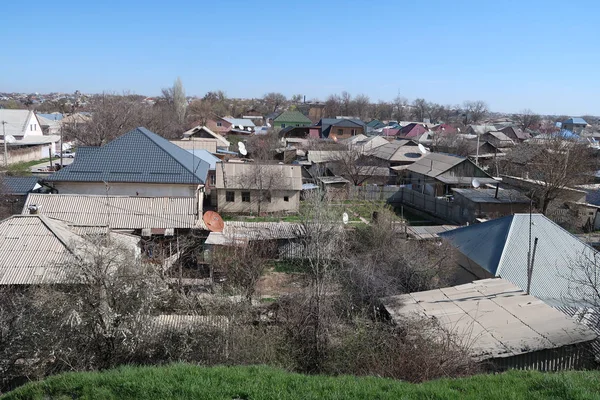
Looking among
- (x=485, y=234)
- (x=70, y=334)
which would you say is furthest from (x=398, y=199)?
(x=70, y=334)

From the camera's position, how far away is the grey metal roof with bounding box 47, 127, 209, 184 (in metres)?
21.2

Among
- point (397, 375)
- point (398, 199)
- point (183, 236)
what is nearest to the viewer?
point (397, 375)

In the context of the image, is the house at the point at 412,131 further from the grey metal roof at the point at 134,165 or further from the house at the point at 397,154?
the grey metal roof at the point at 134,165

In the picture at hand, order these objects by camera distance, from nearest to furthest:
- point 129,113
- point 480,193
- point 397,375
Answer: point 397,375
point 480,193
point 129,113

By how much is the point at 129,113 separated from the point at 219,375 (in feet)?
123

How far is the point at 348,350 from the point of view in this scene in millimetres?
8141

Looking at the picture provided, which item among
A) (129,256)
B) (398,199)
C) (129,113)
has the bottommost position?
(398,199)

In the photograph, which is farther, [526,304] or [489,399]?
[526,304]

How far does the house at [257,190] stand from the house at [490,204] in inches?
323

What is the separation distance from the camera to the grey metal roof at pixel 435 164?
28.0 m

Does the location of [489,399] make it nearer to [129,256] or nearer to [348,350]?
[348,350]

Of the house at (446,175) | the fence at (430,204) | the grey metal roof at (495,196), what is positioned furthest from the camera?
the house at (446,175)

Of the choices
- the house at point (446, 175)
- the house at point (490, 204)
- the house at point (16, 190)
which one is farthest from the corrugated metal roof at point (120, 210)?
the house at point (446, 175)

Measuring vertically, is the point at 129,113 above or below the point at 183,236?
above
